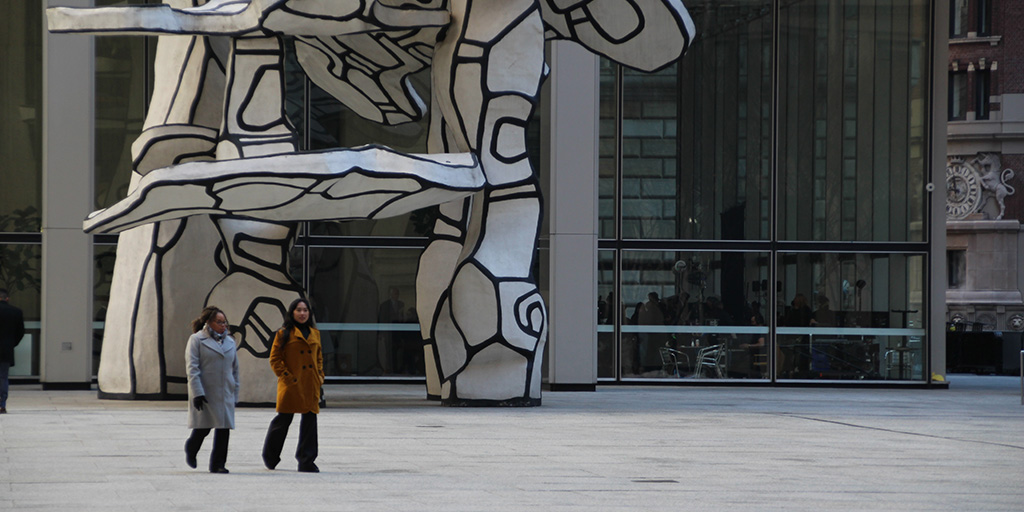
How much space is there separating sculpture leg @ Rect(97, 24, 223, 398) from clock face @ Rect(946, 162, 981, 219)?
43.8m

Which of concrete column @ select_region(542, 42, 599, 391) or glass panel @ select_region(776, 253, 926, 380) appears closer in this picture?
concrete column @ select_region(542, 42, 599, 391)

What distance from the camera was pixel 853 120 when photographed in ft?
90.2

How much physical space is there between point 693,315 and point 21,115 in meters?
13.1

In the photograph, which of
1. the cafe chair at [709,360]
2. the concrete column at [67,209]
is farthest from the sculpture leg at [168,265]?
the cafe chair at [709,360]

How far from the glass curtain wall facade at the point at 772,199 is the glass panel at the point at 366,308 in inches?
145

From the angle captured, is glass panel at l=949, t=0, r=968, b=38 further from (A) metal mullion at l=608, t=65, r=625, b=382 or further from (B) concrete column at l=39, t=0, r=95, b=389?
(B) concrete column at l=39, t=0, r=95, b=389

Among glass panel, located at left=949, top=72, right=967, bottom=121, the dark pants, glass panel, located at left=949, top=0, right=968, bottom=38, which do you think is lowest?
the dark pants

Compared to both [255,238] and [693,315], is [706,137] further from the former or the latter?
[255,238]

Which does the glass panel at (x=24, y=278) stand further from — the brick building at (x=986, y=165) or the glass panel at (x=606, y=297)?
the brick building at (x=986, y=165)

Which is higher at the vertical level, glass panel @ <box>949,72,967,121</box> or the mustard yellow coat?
glass panel @ <box>949,72,967,121</box>

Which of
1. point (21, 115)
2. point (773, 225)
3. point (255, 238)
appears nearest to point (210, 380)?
point (255, 238)

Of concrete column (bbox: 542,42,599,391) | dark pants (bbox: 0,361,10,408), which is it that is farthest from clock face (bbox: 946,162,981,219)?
dark pants (bbox: 0,361,10,408)

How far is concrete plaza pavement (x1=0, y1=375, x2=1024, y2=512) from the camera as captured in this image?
9.57 meters

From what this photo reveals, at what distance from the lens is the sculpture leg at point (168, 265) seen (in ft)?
66.9
